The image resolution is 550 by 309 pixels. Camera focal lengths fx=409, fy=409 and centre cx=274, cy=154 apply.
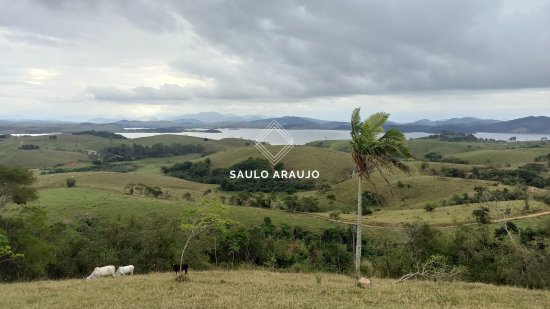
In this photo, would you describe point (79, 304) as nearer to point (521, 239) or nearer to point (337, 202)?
point (521, 239)

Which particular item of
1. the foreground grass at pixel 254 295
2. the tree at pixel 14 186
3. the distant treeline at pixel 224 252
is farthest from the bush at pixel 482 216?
the tree at pixel 14 186

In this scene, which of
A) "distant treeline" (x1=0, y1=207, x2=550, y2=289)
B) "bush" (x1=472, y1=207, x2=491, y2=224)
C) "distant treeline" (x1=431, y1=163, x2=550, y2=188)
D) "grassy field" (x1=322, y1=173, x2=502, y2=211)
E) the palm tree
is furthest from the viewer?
"distant treeline" (x1=431, y1=163, x2=550, y2=188)

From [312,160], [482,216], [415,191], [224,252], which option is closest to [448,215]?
[482,216]

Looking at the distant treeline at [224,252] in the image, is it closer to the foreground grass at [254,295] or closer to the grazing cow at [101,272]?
the foreground grass at [254,295]

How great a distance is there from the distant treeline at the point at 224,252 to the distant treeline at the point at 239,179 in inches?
3376

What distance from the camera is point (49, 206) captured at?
8094 cm

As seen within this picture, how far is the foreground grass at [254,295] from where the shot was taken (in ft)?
58.7

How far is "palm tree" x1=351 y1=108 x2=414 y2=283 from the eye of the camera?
65.6 ft

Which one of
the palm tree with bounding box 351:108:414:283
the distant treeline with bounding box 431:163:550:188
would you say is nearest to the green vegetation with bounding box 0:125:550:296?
the distant treeline with bounding box 431:163:550:188

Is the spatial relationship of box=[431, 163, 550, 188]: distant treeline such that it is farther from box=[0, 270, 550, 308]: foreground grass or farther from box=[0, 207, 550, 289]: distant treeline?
Answer: box=[0, 270, 550, 308]: foreground grass

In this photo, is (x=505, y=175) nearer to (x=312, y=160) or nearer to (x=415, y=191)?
(x=415, y=191)

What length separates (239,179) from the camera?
15312cm

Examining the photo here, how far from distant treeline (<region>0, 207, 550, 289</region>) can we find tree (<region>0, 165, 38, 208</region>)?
218cm

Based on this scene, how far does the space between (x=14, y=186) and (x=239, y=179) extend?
110 meters
